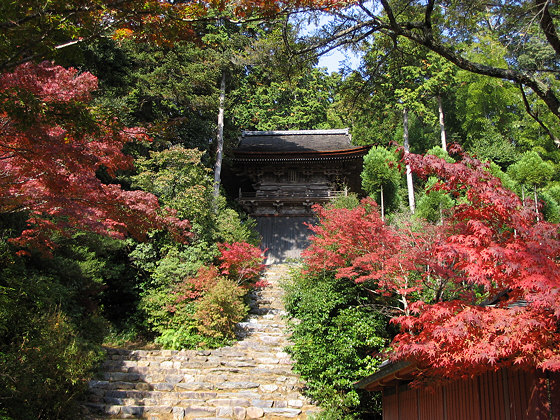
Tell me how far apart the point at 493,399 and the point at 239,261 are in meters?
9.43

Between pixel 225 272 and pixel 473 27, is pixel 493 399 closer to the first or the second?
pixel 473 27

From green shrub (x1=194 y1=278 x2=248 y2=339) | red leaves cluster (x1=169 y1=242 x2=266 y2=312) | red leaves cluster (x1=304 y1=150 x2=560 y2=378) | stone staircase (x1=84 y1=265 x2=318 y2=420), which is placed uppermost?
red leaves cluster (x1=304 y1=150 x2=560 y2=378)

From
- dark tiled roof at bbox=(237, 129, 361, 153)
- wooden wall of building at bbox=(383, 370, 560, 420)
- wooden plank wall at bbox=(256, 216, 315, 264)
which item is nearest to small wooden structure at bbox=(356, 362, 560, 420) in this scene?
wooden wall of building at bbox=(383, 370, 560, 420)

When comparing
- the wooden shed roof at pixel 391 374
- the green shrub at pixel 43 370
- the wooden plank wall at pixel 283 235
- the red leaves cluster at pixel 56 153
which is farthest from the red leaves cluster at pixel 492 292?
the wooden plank wall at pixel 283 235

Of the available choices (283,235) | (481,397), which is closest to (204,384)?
(481,397)

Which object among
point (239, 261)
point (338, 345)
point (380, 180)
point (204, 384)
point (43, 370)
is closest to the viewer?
point (43, 370)

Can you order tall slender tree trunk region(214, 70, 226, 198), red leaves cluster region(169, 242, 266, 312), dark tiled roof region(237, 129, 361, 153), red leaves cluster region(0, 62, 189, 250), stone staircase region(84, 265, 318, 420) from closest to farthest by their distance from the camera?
red leaves cluster region(0, 62, 189, 250) < stone staircase region(84, 265, 318, 420) < red leaves cluster region(169, 242, 266, 312) < tall slender tree trunk region(214, 70, 226, 198) < dark tiled roof region(237, 129, 361, 153)

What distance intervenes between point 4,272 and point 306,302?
625 centimetres

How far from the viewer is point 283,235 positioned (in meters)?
20.4

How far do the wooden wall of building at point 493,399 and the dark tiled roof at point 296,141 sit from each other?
50.4ft

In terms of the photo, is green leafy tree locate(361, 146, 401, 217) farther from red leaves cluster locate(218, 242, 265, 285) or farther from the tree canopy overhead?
the tree canopy overhead

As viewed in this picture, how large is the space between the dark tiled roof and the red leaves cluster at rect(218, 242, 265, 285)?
819cm

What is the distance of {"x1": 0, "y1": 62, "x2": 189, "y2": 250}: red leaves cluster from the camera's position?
16.5 feet

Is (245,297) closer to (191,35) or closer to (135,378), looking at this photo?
(135,378)
